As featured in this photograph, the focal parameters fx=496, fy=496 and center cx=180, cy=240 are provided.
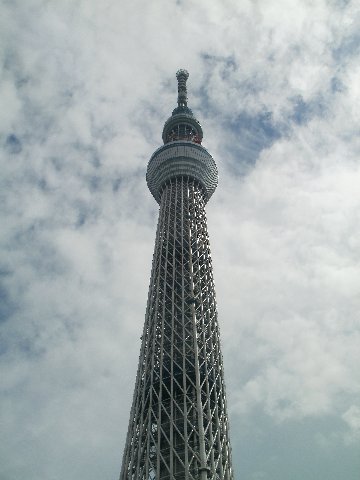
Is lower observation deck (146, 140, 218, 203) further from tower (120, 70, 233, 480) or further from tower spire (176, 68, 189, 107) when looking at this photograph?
tower spire (176, 68, 189, 107)

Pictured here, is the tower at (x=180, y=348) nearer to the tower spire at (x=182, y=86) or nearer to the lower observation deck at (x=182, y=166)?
the lower observation deck at (x=182, y=166)

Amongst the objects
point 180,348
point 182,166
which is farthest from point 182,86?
point 180,348

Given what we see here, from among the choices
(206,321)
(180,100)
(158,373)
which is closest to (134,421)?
(158,373)

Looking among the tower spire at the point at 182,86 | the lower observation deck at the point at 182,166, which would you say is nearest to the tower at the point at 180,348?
the lower observation deck at the point at 182,166

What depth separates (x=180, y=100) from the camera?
9456cm

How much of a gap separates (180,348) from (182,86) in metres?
A: 57.5

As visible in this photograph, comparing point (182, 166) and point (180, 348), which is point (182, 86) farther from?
point (180, 348)

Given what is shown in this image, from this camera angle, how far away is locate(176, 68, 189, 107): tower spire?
3713 inches

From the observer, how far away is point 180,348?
58.2 m

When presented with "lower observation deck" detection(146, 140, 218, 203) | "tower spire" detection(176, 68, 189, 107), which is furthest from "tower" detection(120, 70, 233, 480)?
"tower spire" detection(176, 68, 189, 107)

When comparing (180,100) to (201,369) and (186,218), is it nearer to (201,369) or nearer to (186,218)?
(186,218)

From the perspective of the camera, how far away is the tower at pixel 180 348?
49.4 metres

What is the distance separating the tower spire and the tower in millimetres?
15451

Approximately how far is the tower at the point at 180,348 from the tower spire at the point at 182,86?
15.5 meters
